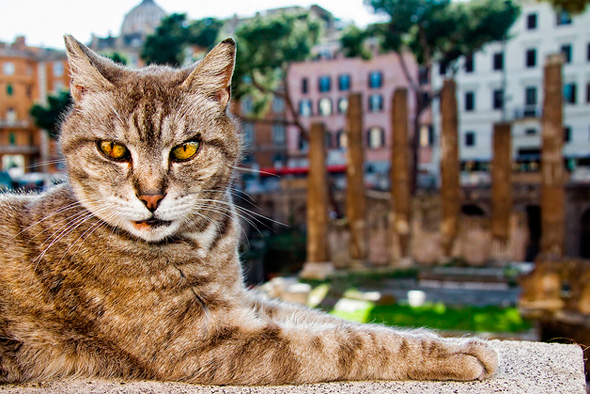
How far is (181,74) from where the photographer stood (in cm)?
246

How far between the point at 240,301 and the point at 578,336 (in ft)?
29.8

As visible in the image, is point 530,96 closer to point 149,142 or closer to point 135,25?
point 135,25

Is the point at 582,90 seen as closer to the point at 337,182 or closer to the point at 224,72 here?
the point at 337,182

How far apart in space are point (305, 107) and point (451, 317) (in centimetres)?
2674

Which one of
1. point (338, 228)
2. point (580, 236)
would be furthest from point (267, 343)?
point (580, 236)

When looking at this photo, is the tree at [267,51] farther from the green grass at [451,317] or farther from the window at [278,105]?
the window at [278,105]

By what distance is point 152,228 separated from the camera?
2148mm

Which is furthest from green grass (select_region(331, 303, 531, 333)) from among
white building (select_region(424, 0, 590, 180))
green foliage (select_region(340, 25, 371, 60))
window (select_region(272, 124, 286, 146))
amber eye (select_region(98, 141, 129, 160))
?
window (select_region(272, 124, 286, 146))

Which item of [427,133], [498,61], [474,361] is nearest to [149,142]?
[474,361]

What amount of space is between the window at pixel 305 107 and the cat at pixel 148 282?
34454mm

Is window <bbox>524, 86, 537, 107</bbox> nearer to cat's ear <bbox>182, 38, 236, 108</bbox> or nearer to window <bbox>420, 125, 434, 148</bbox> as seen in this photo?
window <bbox>420, 125, 434, 148</bbox>

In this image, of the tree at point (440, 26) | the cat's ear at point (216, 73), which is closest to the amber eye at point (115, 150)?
the cat's ear at point (216, 73)

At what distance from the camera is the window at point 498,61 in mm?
30797

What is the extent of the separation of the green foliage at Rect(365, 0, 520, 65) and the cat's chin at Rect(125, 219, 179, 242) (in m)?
19.0
